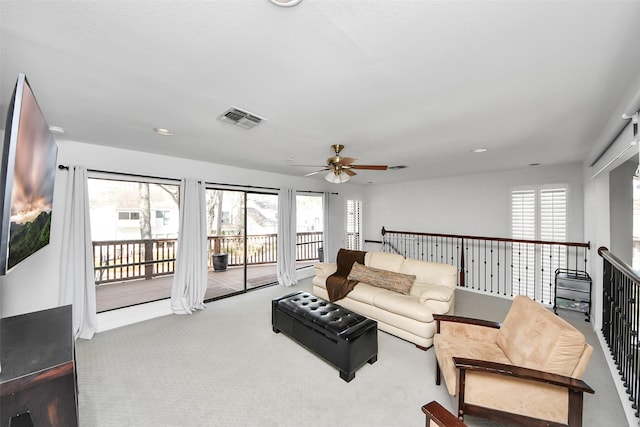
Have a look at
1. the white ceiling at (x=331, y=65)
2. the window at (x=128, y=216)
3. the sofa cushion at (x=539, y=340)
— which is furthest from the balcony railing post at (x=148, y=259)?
the sofa cushion at (x=539, y=340)

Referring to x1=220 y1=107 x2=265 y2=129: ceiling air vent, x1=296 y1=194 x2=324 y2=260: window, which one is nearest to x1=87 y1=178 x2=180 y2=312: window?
x1=220 y1=107 x2=265 y2=129: ceiling air vent

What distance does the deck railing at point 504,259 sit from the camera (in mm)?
4297

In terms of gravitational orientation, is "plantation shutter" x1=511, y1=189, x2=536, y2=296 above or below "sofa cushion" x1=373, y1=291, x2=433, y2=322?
above

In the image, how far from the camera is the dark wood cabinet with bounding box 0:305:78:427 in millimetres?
1027

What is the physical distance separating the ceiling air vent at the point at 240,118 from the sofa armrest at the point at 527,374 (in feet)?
8.07

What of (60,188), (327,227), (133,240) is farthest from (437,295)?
(133,240)

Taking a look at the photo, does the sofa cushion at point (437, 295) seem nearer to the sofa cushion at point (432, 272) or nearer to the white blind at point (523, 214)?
the sofa cushion at point (432, 272)

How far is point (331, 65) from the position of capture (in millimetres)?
1458

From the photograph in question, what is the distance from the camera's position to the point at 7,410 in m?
0.99

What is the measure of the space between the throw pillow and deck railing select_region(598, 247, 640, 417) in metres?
1.91

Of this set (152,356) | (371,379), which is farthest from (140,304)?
(371,379)

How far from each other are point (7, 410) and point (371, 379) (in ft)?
7.64

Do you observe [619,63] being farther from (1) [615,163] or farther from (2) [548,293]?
(2) [548,293]

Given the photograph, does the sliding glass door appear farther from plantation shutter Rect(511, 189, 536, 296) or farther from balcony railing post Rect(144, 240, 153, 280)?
plantation shutter Rect(511, 189, 536, 296)
